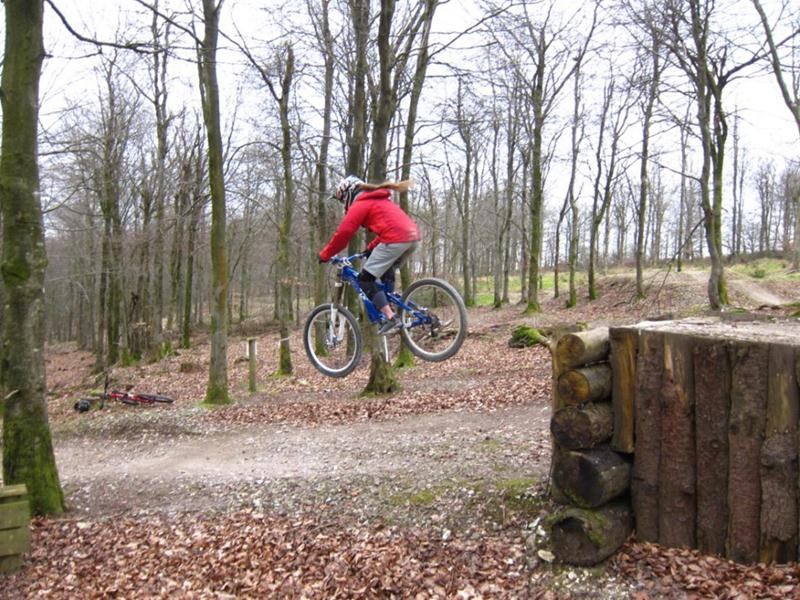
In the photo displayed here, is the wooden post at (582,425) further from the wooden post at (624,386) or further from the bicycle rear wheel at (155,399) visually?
the bicycle rear wheel at (155,399)

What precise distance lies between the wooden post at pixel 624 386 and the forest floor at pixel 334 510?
97 cm

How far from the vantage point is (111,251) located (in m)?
20.9

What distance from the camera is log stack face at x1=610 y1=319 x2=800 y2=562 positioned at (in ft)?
14.9

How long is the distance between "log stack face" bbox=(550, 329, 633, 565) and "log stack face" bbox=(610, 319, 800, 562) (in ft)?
0.41

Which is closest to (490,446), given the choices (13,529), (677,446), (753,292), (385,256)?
(677,446)

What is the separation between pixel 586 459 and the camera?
517 centimetres

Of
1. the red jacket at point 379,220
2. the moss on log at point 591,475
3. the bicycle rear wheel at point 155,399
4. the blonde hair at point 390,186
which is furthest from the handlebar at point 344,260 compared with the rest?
the bicycle rear wheel at point 155,399

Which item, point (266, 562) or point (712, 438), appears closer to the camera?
point (712, 438)

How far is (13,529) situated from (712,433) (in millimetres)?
6881

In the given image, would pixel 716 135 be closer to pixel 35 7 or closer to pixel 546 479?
pixel 546 479

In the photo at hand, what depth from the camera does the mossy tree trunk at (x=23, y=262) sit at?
6707mm

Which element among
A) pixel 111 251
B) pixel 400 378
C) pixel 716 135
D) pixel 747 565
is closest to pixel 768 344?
pixel 747 565

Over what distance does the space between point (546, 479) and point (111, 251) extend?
63.4 feet

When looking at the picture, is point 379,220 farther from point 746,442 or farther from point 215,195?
point 215,195
